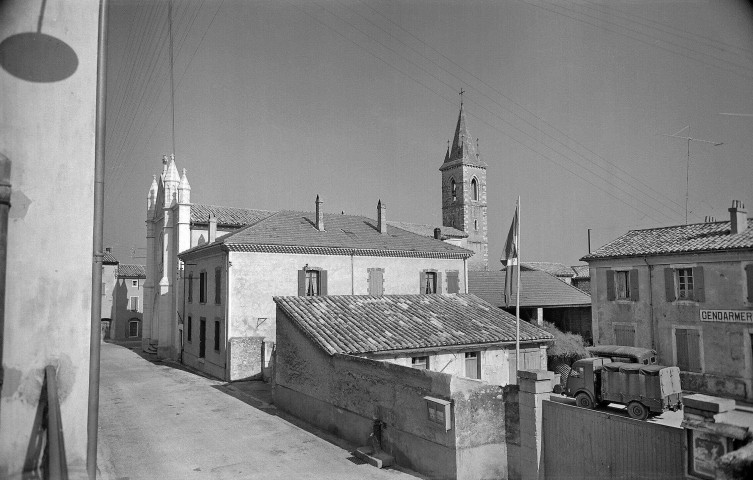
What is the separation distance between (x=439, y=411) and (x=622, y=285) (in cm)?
1901

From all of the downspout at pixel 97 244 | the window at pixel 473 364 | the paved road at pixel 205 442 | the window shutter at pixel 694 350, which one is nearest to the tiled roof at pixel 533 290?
the window shutter at pixel 694 350

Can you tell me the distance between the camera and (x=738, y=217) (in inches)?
854

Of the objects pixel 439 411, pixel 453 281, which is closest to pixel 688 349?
pixel 453 281

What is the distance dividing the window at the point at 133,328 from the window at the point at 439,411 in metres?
44.2

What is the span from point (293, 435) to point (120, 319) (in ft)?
128

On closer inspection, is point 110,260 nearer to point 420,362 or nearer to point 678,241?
point 420,362

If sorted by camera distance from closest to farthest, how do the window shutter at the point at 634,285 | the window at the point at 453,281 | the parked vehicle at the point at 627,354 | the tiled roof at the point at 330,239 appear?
the parked vehicle at the point at 627,354 < the tiled roof at the point at 330,239 < the window shutter at the point at 634,285 < the window at the point at 453,281

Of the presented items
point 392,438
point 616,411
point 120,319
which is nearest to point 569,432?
point 392,438

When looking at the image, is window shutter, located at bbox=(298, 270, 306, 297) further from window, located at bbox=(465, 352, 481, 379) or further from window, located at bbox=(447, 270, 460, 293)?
window, located at bbox=(465, 352, 481, 379)

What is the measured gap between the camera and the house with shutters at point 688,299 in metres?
19.9

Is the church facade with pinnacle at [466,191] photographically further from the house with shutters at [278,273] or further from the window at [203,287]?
the window at [203,287]

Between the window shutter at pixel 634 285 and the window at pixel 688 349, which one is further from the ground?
the window shutter at pixel 634 285

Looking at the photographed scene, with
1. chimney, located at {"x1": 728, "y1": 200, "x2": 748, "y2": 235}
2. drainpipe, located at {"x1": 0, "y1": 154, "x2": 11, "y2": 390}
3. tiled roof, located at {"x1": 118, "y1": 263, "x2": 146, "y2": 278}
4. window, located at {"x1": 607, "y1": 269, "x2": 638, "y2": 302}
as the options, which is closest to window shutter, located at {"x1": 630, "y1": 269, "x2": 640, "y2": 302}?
window, located at {"x1": 607, "y1": 269, "x2": 638, "y2": 302}

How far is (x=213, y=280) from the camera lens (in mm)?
24062
